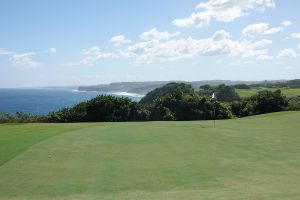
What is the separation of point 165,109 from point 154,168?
35.1 m

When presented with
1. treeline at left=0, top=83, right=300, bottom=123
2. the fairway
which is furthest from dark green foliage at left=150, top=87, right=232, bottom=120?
the fairway

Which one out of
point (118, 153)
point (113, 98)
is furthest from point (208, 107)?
point (118, 153)

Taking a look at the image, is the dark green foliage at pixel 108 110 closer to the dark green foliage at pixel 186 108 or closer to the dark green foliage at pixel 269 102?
the dark green foliage at pixel 186 108

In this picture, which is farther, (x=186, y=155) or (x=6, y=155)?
(x=6, y=155)

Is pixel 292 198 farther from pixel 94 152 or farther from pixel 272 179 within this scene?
pixel 94 152

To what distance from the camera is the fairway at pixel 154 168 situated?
9500 millimetres

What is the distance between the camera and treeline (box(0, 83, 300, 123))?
41.5 m

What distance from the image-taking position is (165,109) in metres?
47.1

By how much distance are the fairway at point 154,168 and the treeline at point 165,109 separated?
22.7 metres

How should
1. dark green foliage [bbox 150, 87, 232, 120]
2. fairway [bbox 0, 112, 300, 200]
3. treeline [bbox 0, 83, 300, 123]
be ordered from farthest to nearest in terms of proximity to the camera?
dark green foliage [bbox 150, 87, 232, 120] → treeline [bbox 0, 83, 300, 123] → fairway [bbox 0, 112, 300, 200]

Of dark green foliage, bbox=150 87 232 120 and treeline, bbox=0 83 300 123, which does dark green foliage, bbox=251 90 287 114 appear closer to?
treeline, bbox=0 83 300 123

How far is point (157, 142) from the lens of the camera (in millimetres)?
17391

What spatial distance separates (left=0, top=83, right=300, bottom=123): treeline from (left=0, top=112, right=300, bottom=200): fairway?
22.7 meters

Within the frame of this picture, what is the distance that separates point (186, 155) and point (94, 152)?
3268 mm
